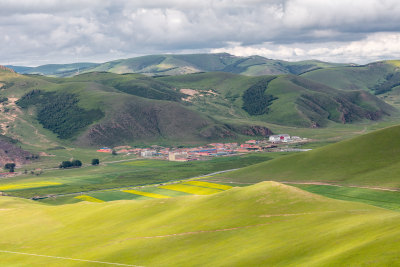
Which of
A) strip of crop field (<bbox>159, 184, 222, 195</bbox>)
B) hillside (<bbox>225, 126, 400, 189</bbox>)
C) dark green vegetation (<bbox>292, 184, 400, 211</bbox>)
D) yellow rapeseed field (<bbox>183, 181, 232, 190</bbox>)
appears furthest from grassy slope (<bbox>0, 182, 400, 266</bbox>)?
yellow rapeseed field (<bbox>183, 181, 232, 190</bbox>)

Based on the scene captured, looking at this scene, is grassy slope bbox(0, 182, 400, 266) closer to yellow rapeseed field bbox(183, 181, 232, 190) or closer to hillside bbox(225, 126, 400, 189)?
hillside bbox(225, 126, 400, 189)

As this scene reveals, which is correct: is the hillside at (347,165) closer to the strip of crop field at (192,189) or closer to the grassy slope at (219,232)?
the strip of crop field at (192,189)

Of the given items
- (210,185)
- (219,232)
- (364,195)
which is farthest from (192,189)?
(219,232)

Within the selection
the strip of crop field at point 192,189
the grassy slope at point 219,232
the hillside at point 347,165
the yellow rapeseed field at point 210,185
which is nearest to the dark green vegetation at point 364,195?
the hillside at point 347,165

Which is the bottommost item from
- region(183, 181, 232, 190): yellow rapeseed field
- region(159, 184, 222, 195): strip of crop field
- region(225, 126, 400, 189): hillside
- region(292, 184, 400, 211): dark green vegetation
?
region(159, 184, 222, 195): strip of crop field

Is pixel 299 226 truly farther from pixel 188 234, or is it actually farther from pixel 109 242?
pixel 109 242
